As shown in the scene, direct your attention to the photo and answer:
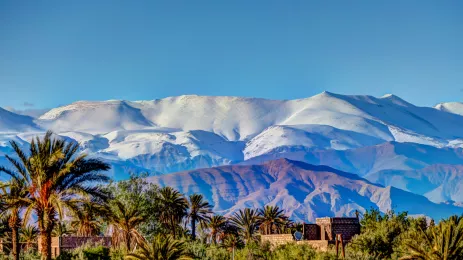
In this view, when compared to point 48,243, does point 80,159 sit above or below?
above

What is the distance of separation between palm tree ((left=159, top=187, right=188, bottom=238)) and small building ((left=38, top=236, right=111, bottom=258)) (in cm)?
2361

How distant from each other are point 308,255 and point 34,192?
77.2ft

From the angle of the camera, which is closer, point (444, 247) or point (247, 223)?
point (444, 247)

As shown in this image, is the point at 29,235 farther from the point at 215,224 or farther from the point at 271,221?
the point at 271,221

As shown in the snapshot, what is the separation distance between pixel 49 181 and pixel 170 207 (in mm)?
56813

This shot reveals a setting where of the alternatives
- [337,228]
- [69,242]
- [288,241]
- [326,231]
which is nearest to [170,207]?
[326,231]

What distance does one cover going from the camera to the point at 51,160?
2174 inches

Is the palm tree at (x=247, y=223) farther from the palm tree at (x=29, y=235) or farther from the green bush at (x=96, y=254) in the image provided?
the green bush at (x=96, y=254)

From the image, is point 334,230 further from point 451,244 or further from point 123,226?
point 451,244

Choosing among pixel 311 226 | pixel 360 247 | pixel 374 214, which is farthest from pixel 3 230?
pixel 374 214

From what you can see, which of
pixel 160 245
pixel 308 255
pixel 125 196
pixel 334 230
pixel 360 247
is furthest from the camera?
pixel 125 196

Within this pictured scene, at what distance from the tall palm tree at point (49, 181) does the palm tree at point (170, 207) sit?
53406mm

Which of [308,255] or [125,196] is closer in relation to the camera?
[308,255]

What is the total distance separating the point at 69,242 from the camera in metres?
82.4
